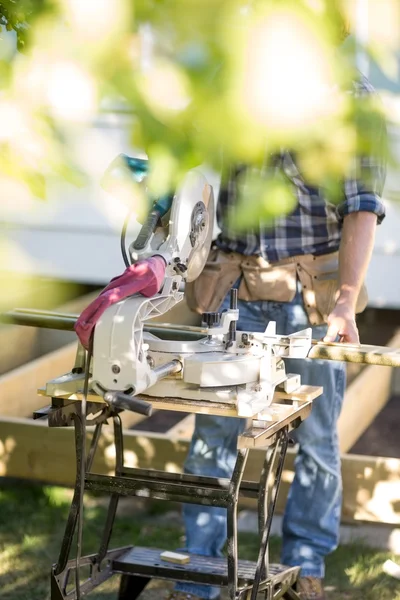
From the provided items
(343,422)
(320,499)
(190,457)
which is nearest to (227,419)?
(190,457)

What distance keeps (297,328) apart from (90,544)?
4.24ft

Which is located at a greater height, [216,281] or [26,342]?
[216,281]

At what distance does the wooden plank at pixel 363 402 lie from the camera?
14.3 feet

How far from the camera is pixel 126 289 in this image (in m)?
2.36

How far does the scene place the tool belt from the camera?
3160 millimetres

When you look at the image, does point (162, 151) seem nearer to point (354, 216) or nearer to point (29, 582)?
point (354, 216)

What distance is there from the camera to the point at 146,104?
1.03m

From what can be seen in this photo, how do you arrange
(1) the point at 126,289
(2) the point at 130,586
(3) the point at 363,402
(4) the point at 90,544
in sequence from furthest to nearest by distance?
(3) the point at 363,402 < (4) the point at 90,544 < (2) the point at 130,586 < (1) the point at 126,289

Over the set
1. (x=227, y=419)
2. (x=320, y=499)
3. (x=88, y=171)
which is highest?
(x=88, y=171)

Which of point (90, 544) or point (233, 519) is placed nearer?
point (233, 519)

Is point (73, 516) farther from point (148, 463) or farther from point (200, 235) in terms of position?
point (148, 463)

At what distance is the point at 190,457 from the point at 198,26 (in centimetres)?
252

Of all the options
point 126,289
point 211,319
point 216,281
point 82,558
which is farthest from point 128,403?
point 216,281

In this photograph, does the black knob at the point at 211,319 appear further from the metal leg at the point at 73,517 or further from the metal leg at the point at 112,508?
the metal leg at the point at 112,508
